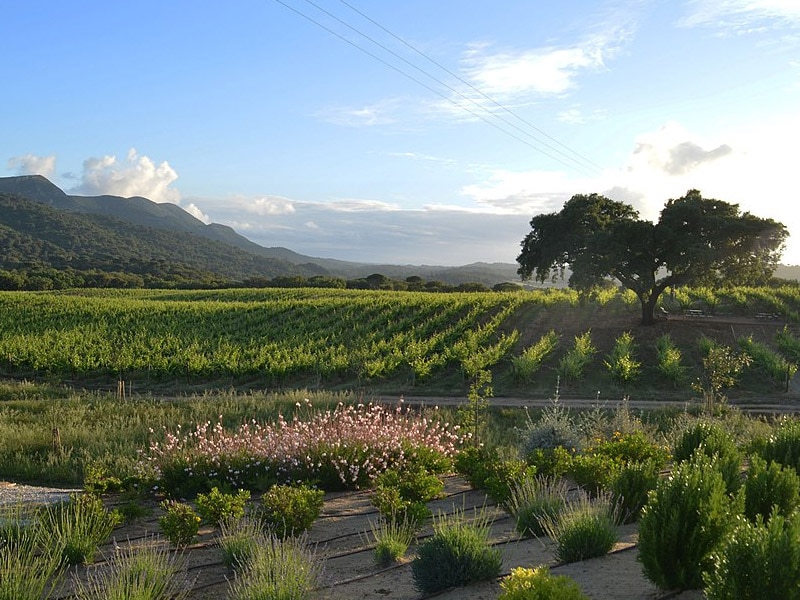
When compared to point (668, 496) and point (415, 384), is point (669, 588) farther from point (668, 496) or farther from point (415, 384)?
point (415, 384)

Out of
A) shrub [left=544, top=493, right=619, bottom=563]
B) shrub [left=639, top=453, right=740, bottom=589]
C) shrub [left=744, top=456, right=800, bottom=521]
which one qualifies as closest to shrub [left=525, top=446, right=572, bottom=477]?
shrub [left=544, top=493, right=619, bottom=563]

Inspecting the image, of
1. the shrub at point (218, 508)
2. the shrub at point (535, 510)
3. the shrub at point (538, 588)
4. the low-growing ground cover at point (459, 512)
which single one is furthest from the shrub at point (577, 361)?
the shrub at point (538, 588)

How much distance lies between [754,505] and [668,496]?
1.39 metres

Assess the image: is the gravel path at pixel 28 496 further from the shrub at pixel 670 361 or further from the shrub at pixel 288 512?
the shrub at pixel 670 361

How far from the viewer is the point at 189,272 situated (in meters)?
105

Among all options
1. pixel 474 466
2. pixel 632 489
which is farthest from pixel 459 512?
pixel 632 489

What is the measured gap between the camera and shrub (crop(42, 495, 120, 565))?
5.44 m

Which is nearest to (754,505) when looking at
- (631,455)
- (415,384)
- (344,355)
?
(631,455)

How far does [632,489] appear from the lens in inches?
248

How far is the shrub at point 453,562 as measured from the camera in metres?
4.71

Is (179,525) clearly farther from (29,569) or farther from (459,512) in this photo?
(459,512)

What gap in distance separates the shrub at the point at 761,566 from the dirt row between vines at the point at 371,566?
3.00 ft

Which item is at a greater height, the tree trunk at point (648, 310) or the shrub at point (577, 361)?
the tree trunk at point (648, 310)

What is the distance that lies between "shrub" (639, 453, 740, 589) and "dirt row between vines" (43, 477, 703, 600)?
140 mm
